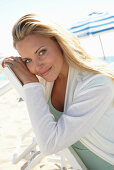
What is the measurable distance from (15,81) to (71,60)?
437 millimetres

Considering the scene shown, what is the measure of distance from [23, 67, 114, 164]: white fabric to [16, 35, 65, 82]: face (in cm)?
14

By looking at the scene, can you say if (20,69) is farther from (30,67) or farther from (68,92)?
(68,92)

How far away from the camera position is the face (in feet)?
5.78

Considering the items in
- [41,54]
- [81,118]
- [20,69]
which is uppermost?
[41,54]

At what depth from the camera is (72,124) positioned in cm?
160

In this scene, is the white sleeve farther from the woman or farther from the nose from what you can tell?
the nose

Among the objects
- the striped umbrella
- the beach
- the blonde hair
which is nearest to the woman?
the blonde hair

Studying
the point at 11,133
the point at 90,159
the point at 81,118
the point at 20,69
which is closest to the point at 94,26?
the point at 11,133

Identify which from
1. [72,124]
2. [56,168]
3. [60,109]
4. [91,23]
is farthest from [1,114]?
[72,124]

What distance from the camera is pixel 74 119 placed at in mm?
1602

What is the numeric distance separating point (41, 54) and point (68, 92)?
330 mm

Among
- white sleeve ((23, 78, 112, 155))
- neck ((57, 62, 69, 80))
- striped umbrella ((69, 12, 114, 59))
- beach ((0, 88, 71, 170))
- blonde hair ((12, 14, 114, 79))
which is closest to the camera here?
white sleeve ((23, 78, 112, 155))

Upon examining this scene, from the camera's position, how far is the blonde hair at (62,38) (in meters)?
1.72

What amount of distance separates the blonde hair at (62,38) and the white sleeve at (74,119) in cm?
16
